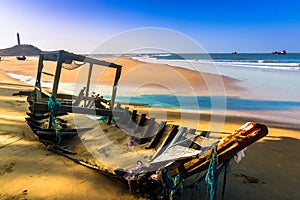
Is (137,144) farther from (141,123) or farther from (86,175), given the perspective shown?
(86,175)

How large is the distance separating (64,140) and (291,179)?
6007mm

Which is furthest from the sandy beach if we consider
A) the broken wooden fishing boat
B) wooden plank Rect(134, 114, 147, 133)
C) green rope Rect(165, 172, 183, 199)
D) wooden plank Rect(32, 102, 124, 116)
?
wooden plank Rect(134, 114, 147, 133)

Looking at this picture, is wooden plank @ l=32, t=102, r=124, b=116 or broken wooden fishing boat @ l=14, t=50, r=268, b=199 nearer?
broken wooden fishing boat @ l=14, t=50, r=268, b=199

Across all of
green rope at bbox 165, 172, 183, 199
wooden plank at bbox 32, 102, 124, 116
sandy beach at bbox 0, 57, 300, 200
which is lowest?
sandy beach at bbox 0, 57, 300, 200

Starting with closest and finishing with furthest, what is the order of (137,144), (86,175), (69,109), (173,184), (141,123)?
(173,184)
(86,175)
(69,109)
(137,144)
(141,123)

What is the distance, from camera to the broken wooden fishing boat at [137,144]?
3.54 m

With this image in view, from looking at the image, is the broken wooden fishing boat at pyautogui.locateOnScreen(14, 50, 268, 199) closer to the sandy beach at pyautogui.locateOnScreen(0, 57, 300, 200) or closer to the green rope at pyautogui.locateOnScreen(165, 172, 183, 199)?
the green rope at pyautogui.locateOnScreen(165, 172, 183, 199)

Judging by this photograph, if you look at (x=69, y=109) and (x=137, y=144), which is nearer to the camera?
(x=69, y=109)

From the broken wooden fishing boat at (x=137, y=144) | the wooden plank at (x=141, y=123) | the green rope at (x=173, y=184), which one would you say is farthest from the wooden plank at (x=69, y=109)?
the green rope at (x=173, y=184)

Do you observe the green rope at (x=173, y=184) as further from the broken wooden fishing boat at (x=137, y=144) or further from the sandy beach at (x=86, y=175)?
the sandy beach at (x=86, y=175)

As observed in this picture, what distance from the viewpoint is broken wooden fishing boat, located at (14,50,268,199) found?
11.6 ft

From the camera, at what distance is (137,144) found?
6.55 m

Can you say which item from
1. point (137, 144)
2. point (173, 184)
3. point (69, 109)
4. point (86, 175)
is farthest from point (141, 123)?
point (173, 184)

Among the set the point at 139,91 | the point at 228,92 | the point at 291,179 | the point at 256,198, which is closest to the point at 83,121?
the point at 256,198
